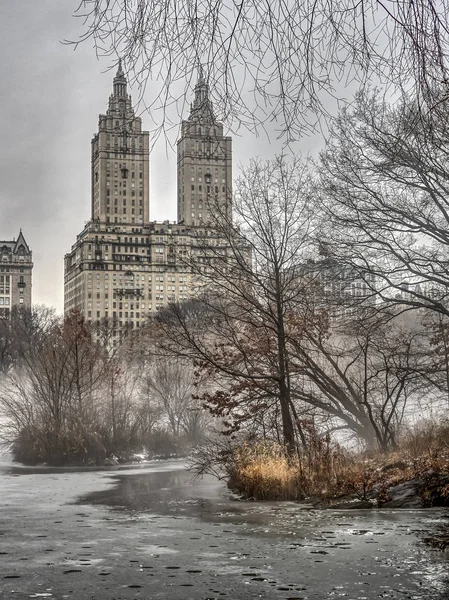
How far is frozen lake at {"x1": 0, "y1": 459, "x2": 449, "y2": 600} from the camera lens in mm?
7824

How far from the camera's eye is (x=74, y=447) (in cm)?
3631

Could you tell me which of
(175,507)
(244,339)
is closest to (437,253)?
(244,339)

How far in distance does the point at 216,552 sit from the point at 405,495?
612cm

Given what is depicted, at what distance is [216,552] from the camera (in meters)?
10.4

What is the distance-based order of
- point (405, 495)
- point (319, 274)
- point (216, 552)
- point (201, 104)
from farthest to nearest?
point (319, 274)
point (405, 495)
point (216, 552)
point (201, 104)

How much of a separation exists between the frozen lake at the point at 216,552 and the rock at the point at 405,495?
0.97m

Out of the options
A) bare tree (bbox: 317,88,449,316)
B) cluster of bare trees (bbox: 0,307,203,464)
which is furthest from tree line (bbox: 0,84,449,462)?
cluster of bare trees (bbox: 0,307,203,464)

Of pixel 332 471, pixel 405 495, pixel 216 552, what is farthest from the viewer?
pixel 332 471

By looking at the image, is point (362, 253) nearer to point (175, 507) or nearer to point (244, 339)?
point (244, 339)

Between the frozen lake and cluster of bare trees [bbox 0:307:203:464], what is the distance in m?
18.3

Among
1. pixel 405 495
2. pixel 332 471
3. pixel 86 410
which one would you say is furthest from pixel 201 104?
pixel 86 410

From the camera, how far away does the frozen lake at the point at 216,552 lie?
782cm

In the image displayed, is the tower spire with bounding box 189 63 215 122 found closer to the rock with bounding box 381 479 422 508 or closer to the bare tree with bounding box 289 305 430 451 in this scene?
the rock with bounding box 381 479 422 508

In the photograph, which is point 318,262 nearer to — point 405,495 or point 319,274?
point 319,274
